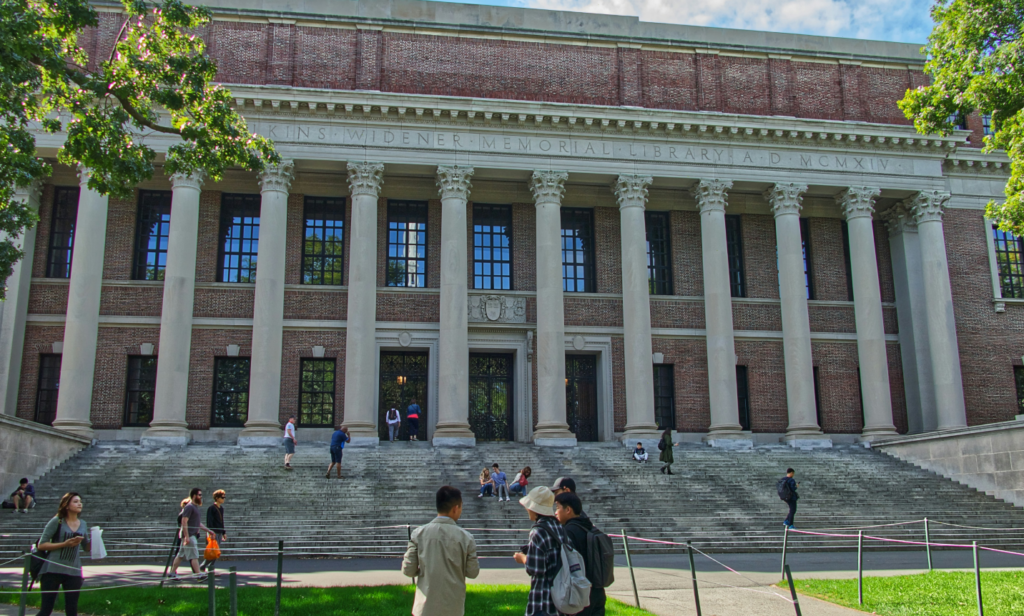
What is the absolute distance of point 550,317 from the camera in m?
28.0

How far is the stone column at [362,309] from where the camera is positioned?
2653 cm

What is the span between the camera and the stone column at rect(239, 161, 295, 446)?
26.2m

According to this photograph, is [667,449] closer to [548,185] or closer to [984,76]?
[548,185]

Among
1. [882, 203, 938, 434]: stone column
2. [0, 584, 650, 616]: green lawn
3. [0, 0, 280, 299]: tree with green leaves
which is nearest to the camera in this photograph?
[0, 584, 650, 616]: green lawn

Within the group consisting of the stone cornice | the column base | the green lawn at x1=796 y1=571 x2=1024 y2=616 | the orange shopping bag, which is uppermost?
the stone cornice

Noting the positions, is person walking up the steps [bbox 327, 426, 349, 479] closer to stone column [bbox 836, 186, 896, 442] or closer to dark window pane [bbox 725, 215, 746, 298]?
dark window pane [bbox 725, 215, 746, 298]

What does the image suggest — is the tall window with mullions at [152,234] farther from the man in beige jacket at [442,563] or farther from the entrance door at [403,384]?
the man in beige jacket at [442,563]

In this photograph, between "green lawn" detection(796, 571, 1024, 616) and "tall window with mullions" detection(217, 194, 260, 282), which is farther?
"tall window with mullions" detection(217, 194, 260, 282)

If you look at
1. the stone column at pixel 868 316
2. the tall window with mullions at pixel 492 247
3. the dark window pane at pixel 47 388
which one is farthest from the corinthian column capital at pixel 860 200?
the dark window pane at pixel 47 388

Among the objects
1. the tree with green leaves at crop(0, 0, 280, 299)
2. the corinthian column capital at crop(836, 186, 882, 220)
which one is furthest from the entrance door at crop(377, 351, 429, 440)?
the corinthian column capital at crop(836, 186, 882, 220)

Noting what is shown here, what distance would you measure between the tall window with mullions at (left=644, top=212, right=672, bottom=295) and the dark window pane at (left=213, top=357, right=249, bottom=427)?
49.4ft

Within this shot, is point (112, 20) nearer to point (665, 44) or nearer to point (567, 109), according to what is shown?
point (567, 109)

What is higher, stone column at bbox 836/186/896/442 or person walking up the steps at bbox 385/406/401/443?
stone column at bbox 836/186/896/442

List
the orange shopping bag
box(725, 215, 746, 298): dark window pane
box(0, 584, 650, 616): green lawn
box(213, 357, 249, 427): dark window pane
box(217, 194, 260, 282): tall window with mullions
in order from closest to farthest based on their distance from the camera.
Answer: box(0, 584, 650, 616): green lawn
the orange shopping bag
box(213, 357, 249, 427): dark window pane
box(217, 194, 260, 282): tall window with mullions
box(725, 215, 746, 298): dark window pane
